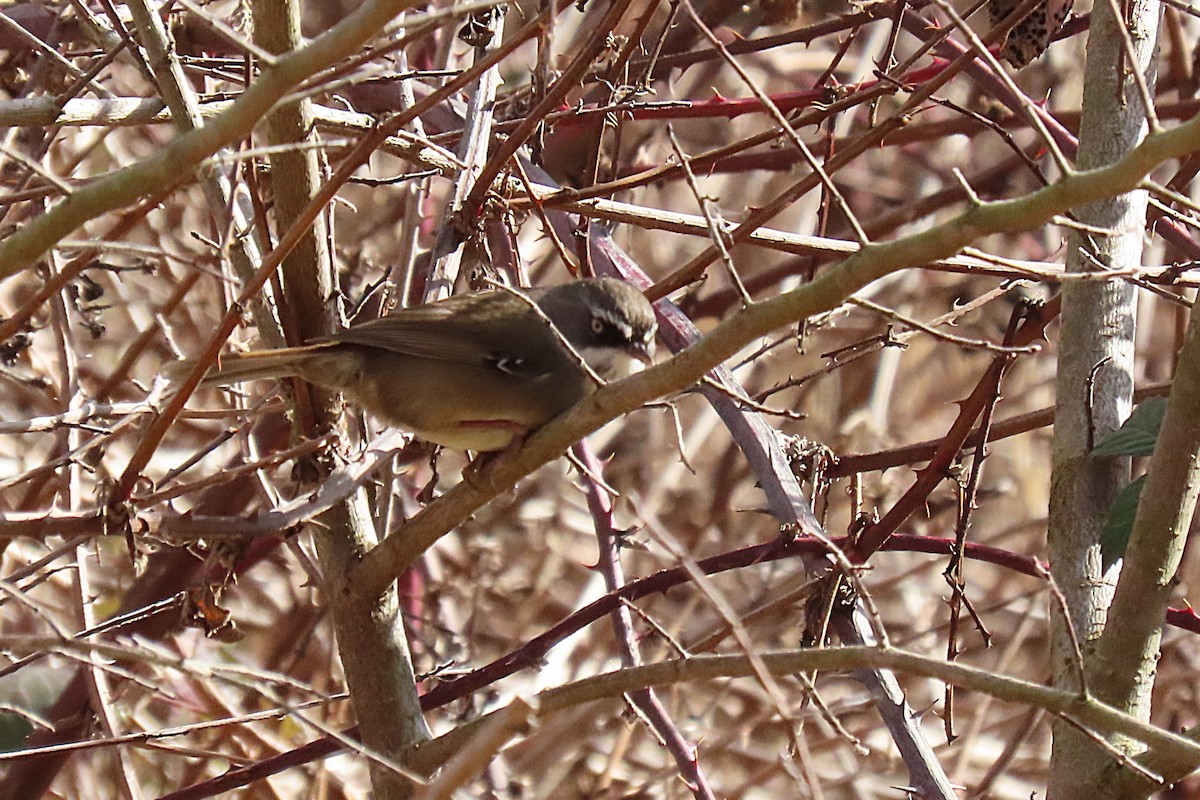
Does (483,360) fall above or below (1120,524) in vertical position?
above

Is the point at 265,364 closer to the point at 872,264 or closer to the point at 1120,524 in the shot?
the point at 872,264

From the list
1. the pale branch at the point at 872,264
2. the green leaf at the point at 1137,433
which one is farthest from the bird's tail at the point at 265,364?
the green leaf at the point at 1137,433

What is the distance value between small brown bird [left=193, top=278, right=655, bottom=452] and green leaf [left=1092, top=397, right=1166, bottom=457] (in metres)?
1.32

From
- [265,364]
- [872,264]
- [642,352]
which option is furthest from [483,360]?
[872,264]

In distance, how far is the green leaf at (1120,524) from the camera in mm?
3355

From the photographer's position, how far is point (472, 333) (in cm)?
431

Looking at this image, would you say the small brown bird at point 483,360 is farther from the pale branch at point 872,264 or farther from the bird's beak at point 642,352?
the pale branch at point 872,264

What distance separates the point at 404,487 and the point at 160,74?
11.1 feet

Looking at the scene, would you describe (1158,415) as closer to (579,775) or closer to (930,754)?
(930,754)

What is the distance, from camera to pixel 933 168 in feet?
25.6

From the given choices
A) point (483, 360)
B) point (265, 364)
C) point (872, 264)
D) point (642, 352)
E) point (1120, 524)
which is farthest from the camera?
point (483, 360)

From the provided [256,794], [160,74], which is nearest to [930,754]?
[160,74]

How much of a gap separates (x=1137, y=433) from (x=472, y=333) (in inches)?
77.7

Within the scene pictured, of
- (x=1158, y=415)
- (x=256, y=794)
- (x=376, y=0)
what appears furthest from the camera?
(x=256, y=794)
